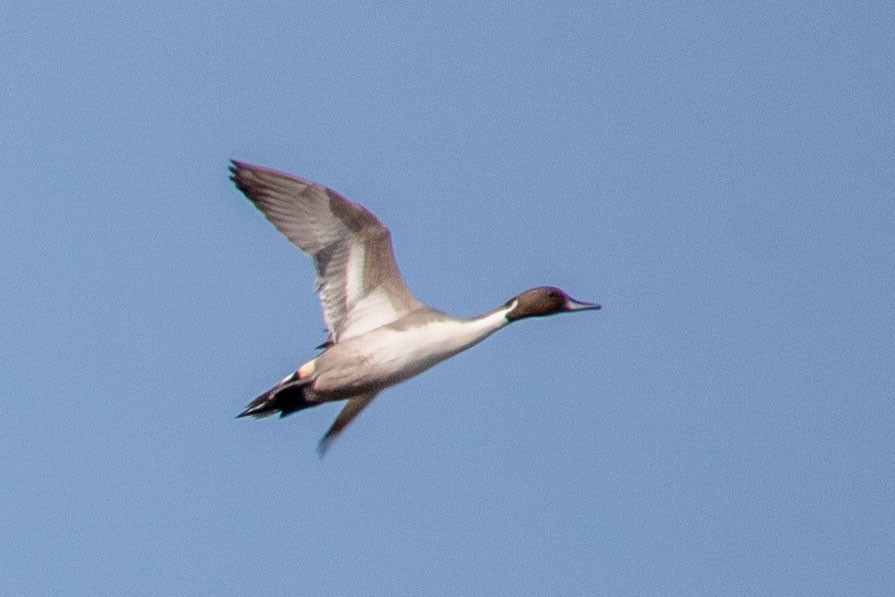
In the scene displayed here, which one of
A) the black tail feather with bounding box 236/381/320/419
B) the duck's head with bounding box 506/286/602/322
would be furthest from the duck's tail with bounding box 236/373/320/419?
the duck's head with bounding box 506/286/602/322

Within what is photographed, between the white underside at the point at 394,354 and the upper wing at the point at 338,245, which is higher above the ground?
the upper wing at the point at 338,245

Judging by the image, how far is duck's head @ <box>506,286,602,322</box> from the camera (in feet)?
55.4

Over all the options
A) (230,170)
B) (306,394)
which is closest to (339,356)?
(306,394)

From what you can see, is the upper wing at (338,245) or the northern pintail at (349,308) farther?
the upper wing at (338,245)

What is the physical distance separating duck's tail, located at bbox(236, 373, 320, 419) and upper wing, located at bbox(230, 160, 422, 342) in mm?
Answer: 470

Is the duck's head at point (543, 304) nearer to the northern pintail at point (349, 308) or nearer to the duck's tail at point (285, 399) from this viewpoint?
the northern pintail at point (349, 308)

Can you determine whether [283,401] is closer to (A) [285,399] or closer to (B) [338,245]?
(A) [285,399]

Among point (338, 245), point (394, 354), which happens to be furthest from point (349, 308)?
point (394, 354)

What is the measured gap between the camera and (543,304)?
1711cm

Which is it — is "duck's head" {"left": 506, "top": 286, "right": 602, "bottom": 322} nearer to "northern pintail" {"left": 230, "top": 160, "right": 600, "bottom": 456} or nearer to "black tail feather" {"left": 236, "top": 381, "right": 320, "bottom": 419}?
"northern pintail" {"left": 230, "top": 160, "right": 600, "bottom": 456}

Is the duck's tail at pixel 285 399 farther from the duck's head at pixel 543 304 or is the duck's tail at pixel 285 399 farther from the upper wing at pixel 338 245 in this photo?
the duck's head at pixel 543 304

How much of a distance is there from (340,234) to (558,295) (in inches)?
65.3

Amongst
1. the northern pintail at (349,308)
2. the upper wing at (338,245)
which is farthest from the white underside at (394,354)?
the upper wing at (338,245)

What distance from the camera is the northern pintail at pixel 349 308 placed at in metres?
16.4
